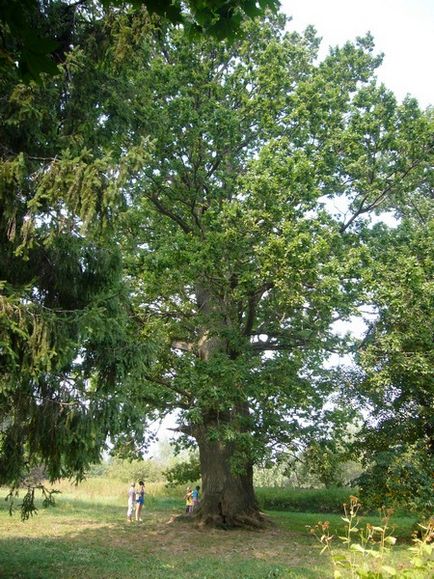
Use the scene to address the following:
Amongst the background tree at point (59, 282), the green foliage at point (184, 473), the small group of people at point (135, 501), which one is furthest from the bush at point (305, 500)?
the background tree at point (59, 282)

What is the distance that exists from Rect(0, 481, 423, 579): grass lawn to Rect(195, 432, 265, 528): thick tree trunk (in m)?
0.51

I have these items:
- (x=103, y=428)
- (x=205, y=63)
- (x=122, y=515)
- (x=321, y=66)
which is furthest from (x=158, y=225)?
(x=122, y=515)

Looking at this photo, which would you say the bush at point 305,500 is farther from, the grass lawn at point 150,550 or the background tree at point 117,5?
the background tree at point 117,5

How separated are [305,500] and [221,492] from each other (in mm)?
14239

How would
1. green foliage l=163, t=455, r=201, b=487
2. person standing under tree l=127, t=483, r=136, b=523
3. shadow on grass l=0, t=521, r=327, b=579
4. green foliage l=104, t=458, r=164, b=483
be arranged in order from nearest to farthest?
shadow on grass l=0, t=521, r=327, b=579, person standing under tree l=127, t=483, r=136, b=523, green foliage l=163, t=455, r=201, b=487, green foliage l=104, t=458, r=164, b=483

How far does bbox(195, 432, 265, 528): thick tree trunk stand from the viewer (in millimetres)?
15773

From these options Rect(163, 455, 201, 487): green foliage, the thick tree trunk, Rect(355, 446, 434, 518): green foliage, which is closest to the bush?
Rect(163, 455, 201, 487): green foliage

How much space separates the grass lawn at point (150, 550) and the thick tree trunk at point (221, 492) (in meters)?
0.51

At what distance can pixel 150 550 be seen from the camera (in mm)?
12773

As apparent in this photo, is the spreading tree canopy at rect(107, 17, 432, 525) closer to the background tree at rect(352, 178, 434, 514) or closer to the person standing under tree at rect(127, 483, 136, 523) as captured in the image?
the background tree at rect(352, 178, 434, 514)

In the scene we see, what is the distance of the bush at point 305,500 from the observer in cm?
2772

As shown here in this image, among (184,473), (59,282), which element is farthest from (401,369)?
(184,473)

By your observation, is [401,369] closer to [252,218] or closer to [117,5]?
[252,218]

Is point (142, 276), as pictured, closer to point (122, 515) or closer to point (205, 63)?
point (205, 63)
